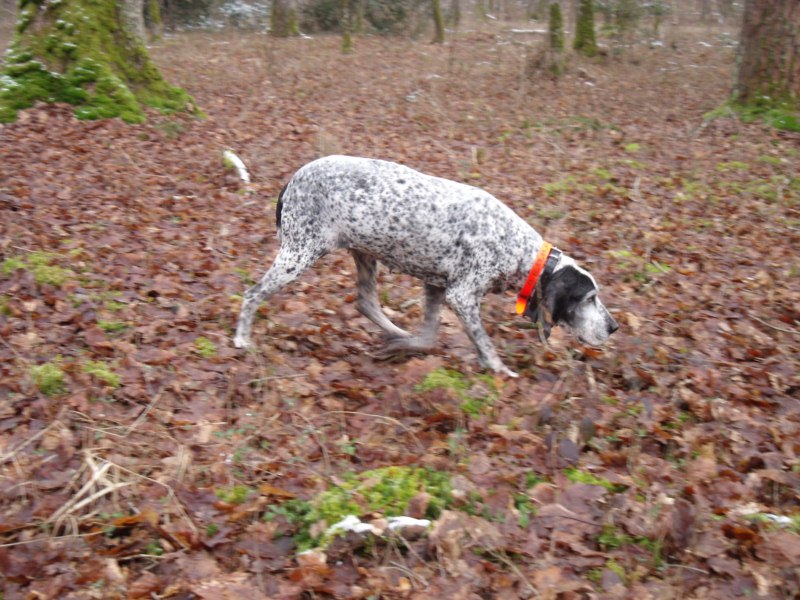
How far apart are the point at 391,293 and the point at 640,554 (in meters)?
4.34

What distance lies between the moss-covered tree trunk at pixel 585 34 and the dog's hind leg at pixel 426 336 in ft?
58.3

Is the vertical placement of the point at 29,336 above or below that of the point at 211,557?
above

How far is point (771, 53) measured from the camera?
45.2 feet

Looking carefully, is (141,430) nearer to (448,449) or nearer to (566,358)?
(448,449)

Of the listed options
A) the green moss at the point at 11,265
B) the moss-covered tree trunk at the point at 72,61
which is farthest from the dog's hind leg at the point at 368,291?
the moss-covered tree trunk at the point at 72,61

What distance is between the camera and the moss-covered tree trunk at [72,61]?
11781 millimetres

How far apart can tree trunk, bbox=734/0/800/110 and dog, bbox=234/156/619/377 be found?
10429mm

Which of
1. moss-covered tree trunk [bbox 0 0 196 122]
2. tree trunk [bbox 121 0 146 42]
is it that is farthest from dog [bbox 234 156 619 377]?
tree trunk [bbox 121 0 146 42]

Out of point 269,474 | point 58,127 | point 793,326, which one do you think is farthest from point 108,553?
point 58,127

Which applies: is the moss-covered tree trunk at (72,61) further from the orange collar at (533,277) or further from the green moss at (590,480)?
the green moss at (590,480)

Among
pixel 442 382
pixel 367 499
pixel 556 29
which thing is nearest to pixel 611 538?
pixel 367 499

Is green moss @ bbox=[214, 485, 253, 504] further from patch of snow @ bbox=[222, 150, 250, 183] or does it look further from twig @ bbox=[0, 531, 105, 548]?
patch of snow @ bbox=[222, 150, 250, 183]

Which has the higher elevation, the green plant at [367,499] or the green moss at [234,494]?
the green plant at [367,499]

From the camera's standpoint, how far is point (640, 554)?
407cm
